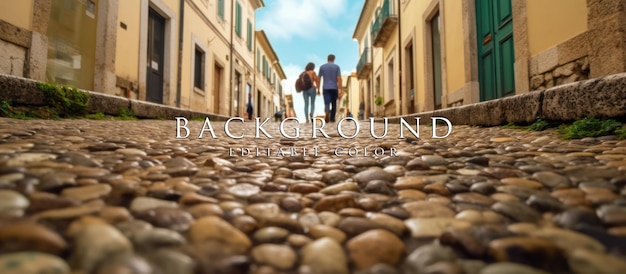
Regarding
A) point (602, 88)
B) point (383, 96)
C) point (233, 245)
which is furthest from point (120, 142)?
point (383, 96)

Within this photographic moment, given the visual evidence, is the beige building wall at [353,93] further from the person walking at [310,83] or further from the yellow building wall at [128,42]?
the yellow building wall at [128,42]

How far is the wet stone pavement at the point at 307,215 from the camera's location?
2.21 ft

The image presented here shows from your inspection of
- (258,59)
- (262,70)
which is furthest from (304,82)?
(262,70)

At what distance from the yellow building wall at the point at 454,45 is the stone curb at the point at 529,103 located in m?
1.97

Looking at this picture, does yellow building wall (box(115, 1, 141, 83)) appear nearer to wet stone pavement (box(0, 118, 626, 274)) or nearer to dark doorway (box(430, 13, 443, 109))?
wet stone pavement (box(0, 118, 626, 274))

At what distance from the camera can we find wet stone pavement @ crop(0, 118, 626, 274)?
0.67m

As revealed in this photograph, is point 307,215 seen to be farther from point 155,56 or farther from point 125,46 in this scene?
point 155,56

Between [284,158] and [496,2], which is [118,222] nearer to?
[284,158]

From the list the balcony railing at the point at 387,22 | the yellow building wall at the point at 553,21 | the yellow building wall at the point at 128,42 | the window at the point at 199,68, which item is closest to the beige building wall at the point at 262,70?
the window at the point at 199,68

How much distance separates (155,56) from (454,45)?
276 inches

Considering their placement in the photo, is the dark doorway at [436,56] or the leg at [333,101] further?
the leg at [333,101]

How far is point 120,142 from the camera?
6.39 ft

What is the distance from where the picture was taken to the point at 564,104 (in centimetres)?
239

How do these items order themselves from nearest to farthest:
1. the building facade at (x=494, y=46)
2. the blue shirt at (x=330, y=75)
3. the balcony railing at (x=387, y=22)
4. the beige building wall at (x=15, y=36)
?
the building facade at (x=494, y=46) < the beige building wall at (x=15, y=36) < the blue shirt at (x=330, y=75) < the balcony railing at (x=387, y=22)
